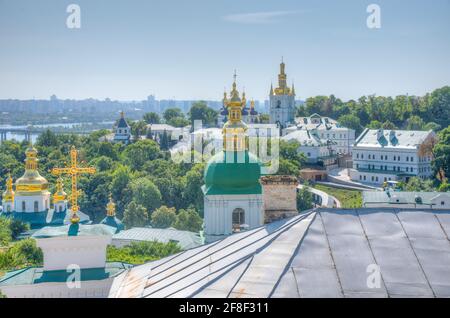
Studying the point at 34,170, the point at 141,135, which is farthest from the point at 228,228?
the point at 141,135

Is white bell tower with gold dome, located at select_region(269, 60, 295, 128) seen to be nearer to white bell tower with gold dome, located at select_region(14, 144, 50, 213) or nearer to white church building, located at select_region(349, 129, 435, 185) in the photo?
white church building, located at select_region(349, 129, 435, 185)

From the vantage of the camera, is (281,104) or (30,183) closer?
(30,183)

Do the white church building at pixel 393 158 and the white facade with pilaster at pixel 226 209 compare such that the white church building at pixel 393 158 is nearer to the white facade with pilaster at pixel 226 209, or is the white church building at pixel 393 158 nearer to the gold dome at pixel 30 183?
the gold dome at pixel 30 183

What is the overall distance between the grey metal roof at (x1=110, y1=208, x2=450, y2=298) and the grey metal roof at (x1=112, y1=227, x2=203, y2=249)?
1841 cm

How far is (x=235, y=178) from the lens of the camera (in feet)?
63.4

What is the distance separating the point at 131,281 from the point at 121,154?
52.1m

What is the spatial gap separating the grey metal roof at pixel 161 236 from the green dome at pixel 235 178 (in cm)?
718

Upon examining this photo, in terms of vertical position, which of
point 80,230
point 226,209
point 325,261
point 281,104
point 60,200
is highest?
point 281,104

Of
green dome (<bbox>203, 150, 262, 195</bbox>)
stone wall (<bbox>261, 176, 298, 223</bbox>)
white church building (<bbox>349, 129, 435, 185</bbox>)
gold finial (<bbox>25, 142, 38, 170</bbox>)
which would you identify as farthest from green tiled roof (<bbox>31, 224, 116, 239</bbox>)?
white church building (<bbox>349, 129, 435, 185</bbox>)

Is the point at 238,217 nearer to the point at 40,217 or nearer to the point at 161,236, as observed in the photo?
the point at 161,236

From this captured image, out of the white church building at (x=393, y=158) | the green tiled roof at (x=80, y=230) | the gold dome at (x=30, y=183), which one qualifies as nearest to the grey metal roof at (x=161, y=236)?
the gold dome at (x=30, y=183)

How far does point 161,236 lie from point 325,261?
22.6 m

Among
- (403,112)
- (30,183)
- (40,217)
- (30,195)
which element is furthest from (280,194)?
(403,112)

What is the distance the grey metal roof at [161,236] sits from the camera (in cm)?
2715
